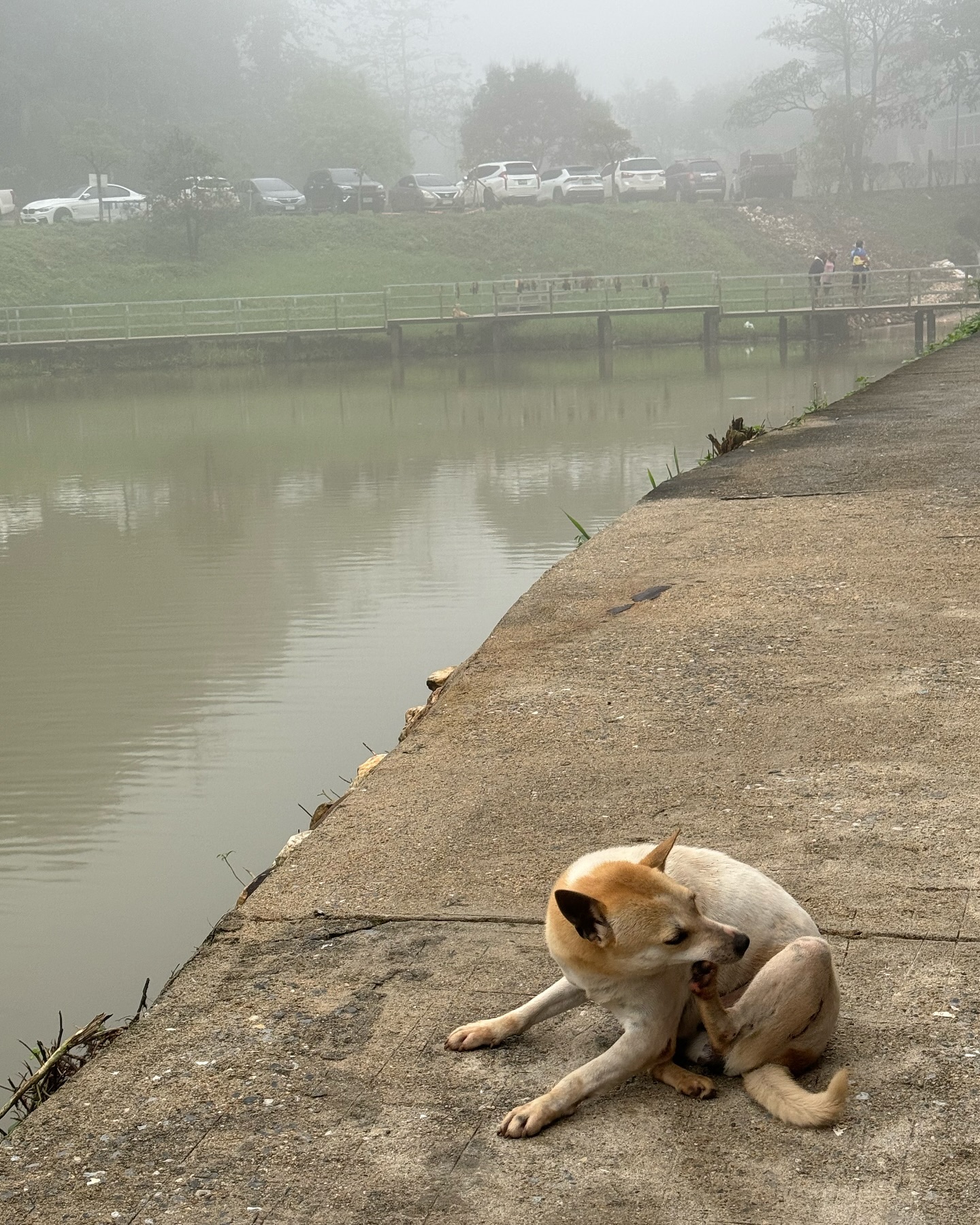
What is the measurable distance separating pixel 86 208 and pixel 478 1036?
47339 millimetres

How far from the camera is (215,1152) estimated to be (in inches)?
97.5

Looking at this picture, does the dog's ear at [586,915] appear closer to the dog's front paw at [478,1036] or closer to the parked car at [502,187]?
the dog's front paw at [478,1036]

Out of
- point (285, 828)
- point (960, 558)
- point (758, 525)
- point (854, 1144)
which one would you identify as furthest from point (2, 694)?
point (854, 1144)

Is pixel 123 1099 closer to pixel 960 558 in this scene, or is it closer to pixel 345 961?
pixel 345 961

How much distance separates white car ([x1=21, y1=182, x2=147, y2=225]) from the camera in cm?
4516

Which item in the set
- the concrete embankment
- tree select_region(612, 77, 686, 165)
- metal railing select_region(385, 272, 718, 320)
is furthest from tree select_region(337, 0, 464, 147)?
the concrete embankment

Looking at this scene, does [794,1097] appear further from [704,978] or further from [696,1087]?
[704,978]

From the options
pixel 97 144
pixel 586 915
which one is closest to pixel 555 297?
pixel 97 144

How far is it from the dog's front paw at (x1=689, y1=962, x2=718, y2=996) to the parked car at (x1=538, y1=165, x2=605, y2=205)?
47.1 m

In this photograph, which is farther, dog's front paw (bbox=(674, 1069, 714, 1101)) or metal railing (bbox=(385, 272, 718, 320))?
metal railing (bbox=(385, 272, 718, 320))

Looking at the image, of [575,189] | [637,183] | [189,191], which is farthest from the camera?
[637,183]

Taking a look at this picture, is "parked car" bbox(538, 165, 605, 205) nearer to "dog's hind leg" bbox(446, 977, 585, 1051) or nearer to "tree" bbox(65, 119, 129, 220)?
"tree" bbox(65, 119, 129, 220)

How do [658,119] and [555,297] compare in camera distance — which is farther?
[658,119]

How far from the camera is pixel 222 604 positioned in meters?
10.9
